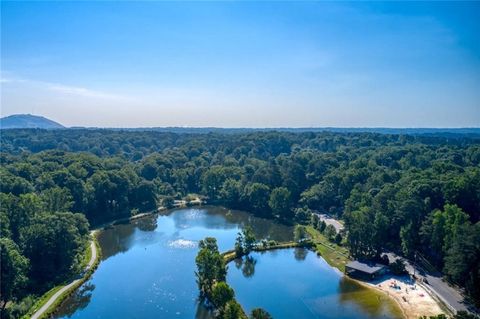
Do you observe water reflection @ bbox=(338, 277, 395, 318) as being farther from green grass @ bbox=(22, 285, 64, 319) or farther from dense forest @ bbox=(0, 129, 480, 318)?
green grass @ bbox=(22, 285, 64, 319)

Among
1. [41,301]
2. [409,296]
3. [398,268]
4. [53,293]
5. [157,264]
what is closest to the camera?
[41,301]

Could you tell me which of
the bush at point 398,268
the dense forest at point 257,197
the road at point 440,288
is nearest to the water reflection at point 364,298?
the bush at point 398,268

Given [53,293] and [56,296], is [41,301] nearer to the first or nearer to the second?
[56,296]

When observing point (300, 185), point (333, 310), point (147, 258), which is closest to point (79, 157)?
point (147, 258)

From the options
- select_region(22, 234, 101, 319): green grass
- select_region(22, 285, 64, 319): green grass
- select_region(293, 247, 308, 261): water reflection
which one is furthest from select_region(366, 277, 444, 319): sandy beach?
select_region(22, 285, 64, 319): green grass

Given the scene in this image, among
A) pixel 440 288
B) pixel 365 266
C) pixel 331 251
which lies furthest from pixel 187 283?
pixel 440 288

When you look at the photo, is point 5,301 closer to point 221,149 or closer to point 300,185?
point 300,185

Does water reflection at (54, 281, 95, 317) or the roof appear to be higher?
the roof
